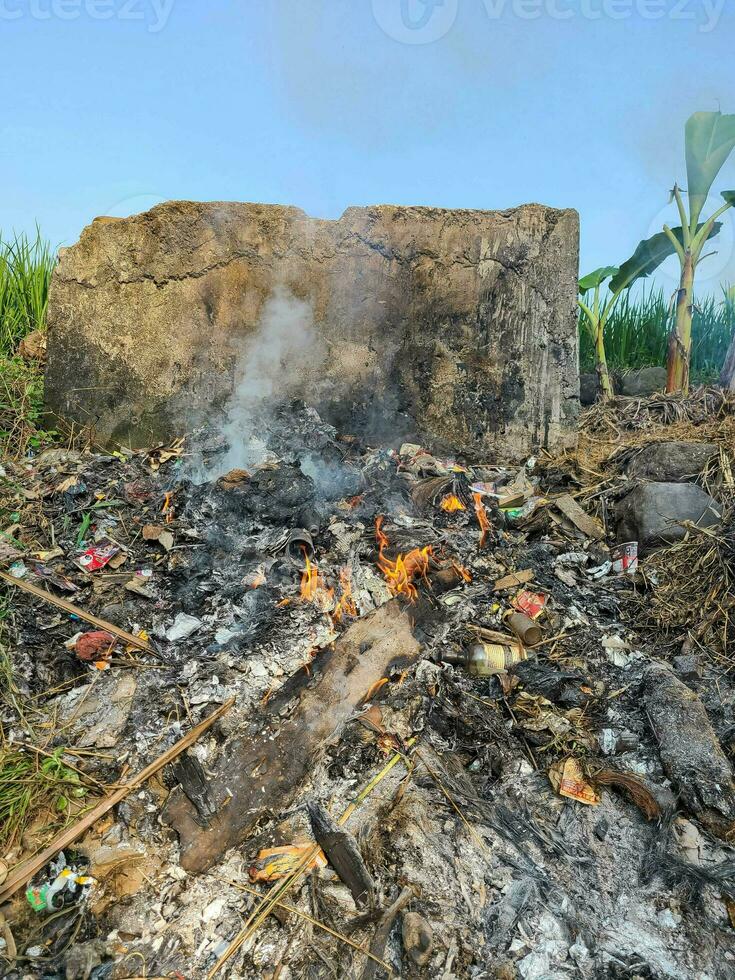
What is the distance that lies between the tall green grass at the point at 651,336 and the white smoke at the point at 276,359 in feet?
14.6

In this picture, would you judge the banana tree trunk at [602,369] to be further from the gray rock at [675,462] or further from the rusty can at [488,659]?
the rusty can at [488,659]

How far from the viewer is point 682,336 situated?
23.9 feet

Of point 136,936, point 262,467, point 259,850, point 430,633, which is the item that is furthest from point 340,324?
point 136,936

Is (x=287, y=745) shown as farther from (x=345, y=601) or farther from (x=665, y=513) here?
(x=665, y=513)

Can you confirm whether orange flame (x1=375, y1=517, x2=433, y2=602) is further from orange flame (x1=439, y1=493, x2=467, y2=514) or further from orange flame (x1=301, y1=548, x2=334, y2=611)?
orange flame (x1=439, y1=493, x2=467, y2=514)

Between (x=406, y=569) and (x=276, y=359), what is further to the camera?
(x=276, y=359)

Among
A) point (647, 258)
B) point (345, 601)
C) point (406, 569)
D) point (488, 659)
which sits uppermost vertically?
point (647, 258)

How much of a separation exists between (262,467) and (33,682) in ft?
6.69

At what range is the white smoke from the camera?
5.61 metres

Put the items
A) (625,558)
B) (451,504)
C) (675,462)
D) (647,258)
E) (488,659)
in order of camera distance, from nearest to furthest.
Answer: (488,659)
(625,558)
(451,504)
(675,462)
(647,258)

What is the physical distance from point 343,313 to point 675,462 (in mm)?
2912

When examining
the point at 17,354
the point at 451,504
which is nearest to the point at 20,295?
the point at 17,354

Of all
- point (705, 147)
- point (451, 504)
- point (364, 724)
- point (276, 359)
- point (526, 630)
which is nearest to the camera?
point (364, 724)

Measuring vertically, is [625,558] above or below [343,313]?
below
